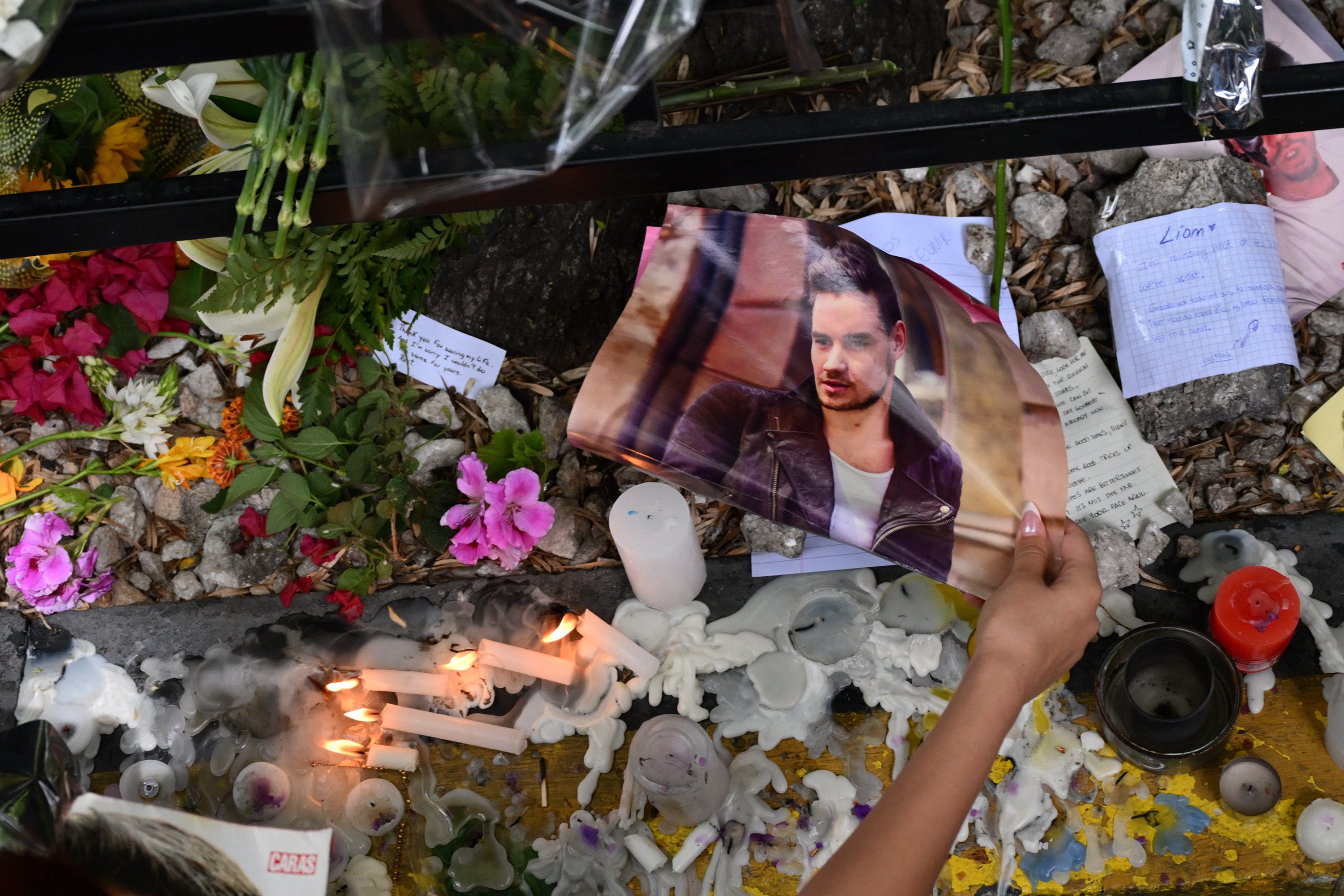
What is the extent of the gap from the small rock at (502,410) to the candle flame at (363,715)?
339 mm

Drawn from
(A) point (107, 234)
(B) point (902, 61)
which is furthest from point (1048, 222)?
(A) point (107, 234)

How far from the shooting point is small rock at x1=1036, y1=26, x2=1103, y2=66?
1229 mm

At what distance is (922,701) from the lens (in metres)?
1.02

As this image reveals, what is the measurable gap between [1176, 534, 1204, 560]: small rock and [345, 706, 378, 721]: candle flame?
87 centimetres

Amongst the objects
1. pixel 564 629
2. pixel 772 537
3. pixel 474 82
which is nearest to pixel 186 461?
pixel 564 629

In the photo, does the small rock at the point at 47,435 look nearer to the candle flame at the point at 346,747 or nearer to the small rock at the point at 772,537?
the candle flame at the point at 346,747

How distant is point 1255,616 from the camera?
3.10 ft

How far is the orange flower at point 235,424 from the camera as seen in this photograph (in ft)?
4.00

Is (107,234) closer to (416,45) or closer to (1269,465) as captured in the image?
(416,45)

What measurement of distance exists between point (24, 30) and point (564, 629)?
2.35 ft

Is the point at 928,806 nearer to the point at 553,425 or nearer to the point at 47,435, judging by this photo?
the point at 553,425

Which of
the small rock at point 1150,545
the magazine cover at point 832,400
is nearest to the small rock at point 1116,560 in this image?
the small rock at point 1150,545

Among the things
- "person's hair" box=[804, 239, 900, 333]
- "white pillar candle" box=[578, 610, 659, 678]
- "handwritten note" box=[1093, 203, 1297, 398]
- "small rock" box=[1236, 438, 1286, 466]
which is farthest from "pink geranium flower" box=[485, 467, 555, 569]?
"small rock" box=[1236, 438, 1286, 466]

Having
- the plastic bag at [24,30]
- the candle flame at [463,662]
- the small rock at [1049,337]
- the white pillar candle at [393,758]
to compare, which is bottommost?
the white pillar candle at [393,758]
